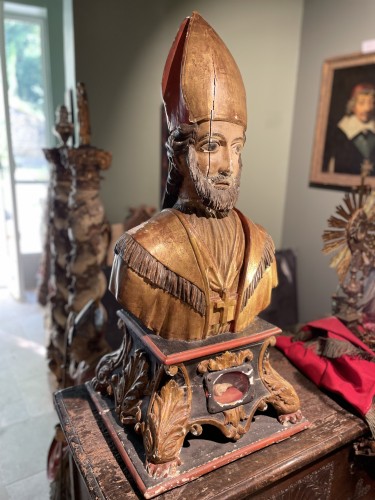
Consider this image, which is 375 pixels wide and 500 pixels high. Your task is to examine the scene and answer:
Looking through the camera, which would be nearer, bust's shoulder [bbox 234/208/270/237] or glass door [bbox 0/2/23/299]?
bust's shoulder [bbox 234/208/270/237]

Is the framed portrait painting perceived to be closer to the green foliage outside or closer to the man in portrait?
the man in portrait

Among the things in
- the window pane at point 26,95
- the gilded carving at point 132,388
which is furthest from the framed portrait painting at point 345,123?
the window pane at point 26,95

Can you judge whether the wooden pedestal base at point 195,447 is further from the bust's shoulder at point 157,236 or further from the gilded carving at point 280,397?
the bust's shoulder at point 157,236

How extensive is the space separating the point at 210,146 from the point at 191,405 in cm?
58

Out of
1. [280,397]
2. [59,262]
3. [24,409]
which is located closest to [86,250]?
[59,262]

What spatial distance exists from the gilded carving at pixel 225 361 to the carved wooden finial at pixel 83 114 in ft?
3.80

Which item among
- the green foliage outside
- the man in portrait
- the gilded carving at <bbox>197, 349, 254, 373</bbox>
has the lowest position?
the gilded carving at <bbox>197, 349, 254, 373</bbox>

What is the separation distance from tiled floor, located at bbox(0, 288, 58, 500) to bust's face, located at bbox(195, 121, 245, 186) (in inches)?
56.6

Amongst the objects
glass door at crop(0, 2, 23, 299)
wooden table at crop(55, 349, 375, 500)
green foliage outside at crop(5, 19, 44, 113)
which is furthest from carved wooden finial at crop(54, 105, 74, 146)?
green foliage outside at crop(5, 19, 44, 113)

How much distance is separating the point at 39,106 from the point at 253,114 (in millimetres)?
1991

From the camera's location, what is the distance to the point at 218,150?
2.61ft

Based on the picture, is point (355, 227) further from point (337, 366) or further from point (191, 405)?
point (191, 405)

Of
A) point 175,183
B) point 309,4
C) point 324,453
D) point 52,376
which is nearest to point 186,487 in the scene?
point 324,453

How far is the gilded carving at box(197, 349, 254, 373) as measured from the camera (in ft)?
2.76
